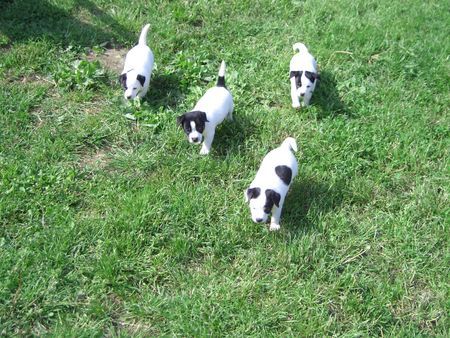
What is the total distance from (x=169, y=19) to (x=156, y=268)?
342 centimetres

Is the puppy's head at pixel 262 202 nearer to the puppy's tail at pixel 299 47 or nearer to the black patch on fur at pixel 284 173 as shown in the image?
the black patch on fur at pixel 284 173

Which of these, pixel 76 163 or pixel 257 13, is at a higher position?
pixel 257 13

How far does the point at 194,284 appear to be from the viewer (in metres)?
3.55

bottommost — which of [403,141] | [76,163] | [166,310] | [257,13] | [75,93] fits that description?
[166,310]

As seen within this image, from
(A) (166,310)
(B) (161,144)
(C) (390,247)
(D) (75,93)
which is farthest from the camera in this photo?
(D) (75,93)

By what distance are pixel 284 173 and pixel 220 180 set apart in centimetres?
68

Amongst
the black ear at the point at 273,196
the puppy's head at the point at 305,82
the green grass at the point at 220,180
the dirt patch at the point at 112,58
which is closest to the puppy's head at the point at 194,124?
the green grass at the point at 220,180

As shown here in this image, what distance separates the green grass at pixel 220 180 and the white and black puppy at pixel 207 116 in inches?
7.8

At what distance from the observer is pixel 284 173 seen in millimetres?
3752

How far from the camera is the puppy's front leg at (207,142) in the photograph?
432 centimetres

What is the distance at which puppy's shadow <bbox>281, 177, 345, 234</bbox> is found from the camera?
3926 mm

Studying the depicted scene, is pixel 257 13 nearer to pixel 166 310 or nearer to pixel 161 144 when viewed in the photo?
pixel 161 144

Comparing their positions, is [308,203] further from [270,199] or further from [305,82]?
[305,82]

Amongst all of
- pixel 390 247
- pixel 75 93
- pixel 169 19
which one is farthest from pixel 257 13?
pixel 390 247
